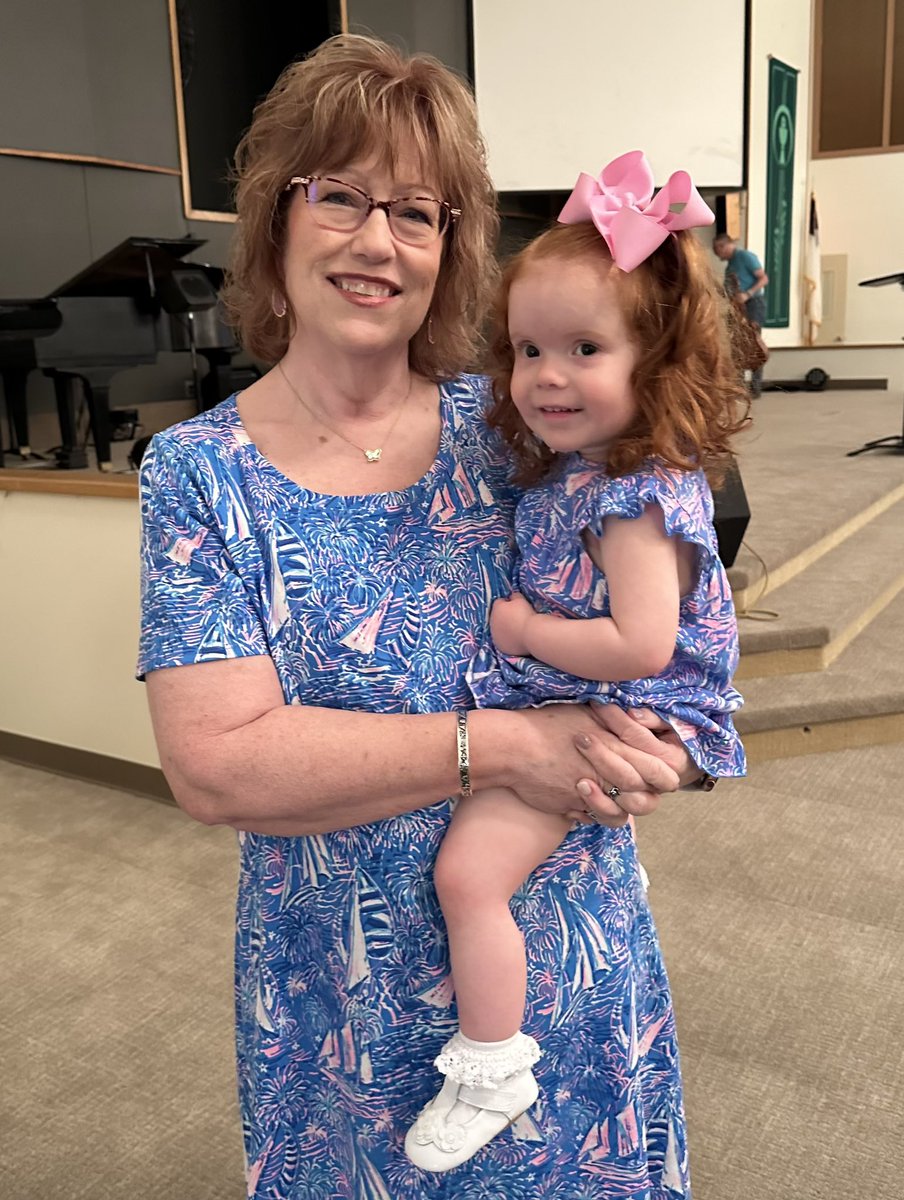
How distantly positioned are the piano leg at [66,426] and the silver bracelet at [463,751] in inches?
163

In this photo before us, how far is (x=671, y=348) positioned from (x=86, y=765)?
2.91 m

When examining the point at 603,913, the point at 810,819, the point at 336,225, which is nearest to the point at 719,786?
the point at 810,819

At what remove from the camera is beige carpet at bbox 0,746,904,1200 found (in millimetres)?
1935

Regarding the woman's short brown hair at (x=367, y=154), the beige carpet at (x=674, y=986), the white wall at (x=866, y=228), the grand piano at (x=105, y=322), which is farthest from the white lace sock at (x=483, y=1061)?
the white wall at (x=866, y=228)

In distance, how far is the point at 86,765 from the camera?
3.55 m

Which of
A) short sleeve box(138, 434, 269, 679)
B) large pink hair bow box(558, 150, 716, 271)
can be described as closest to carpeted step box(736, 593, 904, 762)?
large pink hair bow box(558, 150, 716, 271)

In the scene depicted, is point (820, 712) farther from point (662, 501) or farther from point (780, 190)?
point (780, 190)

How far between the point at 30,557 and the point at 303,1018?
2.55 meters

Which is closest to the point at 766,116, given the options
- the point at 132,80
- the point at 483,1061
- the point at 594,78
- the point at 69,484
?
the point at 594,78

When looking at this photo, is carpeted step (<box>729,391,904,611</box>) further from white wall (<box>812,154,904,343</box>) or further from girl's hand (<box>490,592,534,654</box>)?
white wall (<box>812,154,904,343</box>)

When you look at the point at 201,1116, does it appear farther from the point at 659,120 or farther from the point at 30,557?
the point at 659,120

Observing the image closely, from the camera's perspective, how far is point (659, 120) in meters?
7.64

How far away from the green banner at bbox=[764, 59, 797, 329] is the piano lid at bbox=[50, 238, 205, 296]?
1008 centimetres

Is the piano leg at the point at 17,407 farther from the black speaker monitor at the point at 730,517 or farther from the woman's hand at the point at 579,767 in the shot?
the woman's hand at the point at 579,767
